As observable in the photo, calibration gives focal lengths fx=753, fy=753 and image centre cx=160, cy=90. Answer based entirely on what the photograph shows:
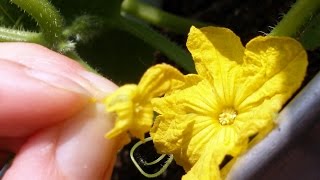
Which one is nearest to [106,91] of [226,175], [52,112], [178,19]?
[52,112]

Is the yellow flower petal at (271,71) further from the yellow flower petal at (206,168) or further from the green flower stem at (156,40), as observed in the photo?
the green flower stem at (156,40)

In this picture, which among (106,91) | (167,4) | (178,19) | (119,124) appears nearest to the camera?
(119,124)

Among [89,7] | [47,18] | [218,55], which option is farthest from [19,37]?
[218,55]

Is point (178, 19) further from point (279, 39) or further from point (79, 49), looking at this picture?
point (279, 39)

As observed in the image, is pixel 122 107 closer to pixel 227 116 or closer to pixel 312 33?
pixel 227 116

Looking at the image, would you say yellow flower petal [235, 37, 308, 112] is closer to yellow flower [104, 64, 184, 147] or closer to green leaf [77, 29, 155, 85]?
yellow flower [104, 64, 184, 147]
